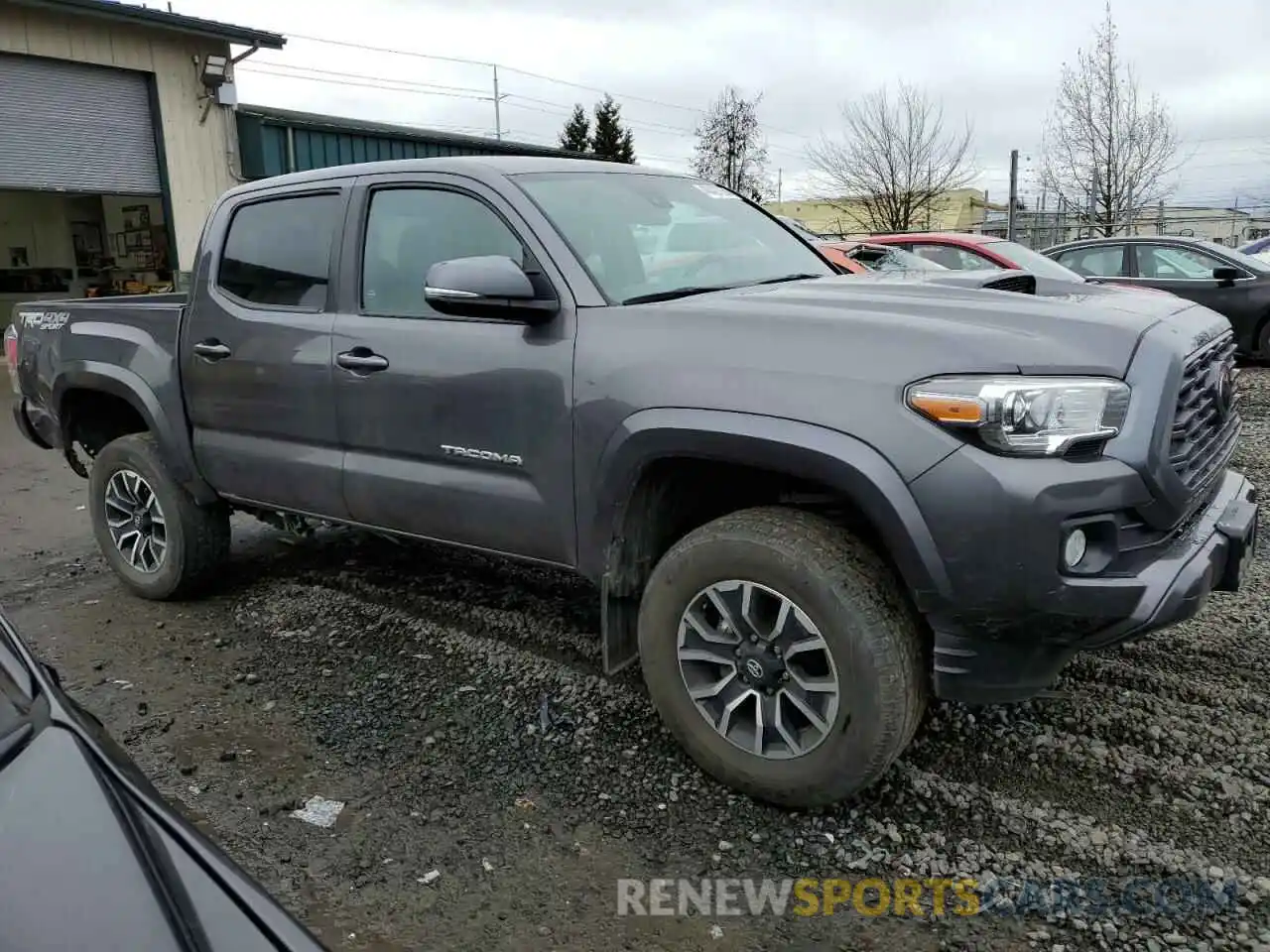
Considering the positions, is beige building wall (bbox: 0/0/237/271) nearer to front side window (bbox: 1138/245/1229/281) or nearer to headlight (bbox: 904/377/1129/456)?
front side window (bbox: 1138/245/1229/281)

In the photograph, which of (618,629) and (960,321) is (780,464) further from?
(618,629)

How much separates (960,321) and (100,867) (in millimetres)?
2273

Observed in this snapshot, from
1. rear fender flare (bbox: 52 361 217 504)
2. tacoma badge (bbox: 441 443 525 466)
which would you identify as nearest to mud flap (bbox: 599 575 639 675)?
tacoma badge (bbox: 441 443 525 466)

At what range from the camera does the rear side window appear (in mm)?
3957

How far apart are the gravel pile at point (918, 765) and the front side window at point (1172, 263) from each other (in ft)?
25.1

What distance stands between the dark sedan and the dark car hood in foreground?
1115 cm

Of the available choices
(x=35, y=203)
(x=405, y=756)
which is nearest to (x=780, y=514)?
(x=405, y=756)

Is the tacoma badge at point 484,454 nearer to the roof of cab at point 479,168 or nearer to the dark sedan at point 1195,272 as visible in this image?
the roof of cab at point 479,168

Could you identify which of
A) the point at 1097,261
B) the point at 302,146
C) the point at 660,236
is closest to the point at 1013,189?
the point at 1097,261

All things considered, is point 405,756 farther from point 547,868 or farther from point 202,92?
point 202,92

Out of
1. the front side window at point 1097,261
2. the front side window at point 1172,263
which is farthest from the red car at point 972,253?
the front side window at point 1172,263

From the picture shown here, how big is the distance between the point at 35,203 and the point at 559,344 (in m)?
19.4

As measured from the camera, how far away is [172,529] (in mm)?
4625

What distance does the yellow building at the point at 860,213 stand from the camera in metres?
32.0
